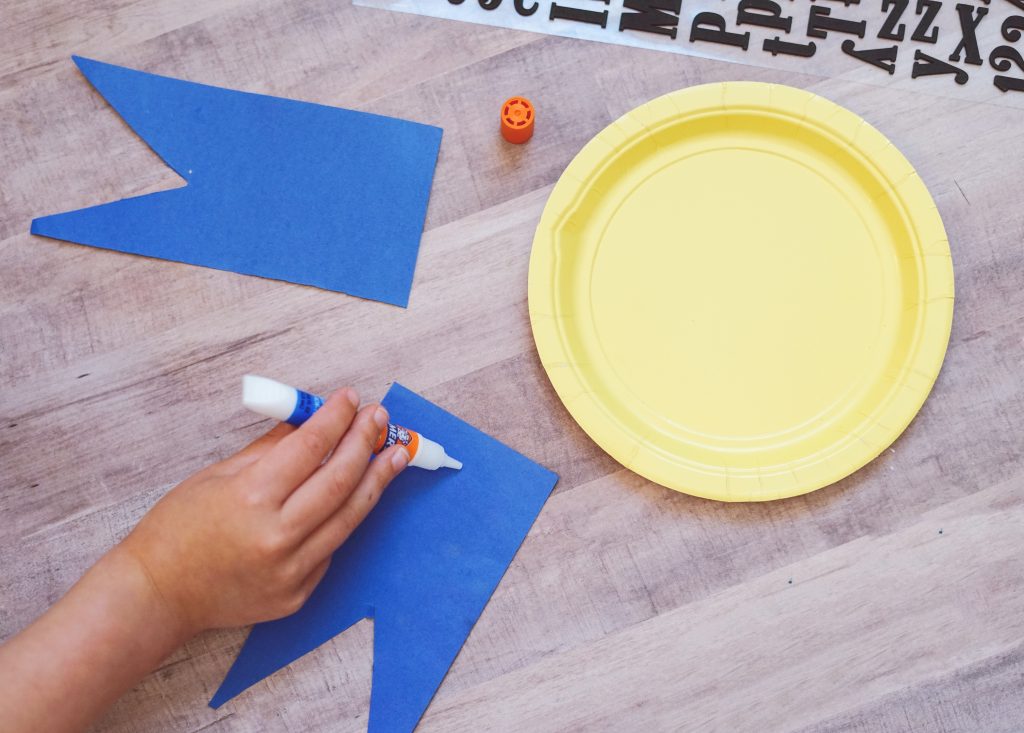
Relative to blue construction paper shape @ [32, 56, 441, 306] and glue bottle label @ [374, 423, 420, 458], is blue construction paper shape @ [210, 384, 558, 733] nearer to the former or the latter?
glue bottle label @ [374, 423, 420, 458]

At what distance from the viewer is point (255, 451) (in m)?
0.67

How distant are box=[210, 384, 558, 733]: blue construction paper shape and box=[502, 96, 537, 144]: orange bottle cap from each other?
26 cm

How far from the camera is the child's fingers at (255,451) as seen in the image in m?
0.66

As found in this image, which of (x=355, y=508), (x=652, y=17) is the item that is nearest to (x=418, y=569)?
(x=355, y=508)

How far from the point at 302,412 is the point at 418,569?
199 millimetres

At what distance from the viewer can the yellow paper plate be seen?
72 centimetres

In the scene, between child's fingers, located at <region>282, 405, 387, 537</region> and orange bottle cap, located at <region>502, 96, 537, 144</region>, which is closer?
child's fingers, located at <region>282, 405, 387, 537</region>

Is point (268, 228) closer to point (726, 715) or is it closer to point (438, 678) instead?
point (438, 678)

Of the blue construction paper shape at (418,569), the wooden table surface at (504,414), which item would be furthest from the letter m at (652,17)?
the blue construction paper shape at (418,569)

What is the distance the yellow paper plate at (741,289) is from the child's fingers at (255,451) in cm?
24

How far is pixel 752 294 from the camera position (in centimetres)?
75

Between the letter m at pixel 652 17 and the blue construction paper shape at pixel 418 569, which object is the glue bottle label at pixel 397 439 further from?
the letter m at pixel 652 17

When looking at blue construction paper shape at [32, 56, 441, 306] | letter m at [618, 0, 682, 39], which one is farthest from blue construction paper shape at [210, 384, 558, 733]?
letter m at [618, 0, 682, 39]

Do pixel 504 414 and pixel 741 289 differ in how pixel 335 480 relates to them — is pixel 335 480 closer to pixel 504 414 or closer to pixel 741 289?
pixel 504 414
